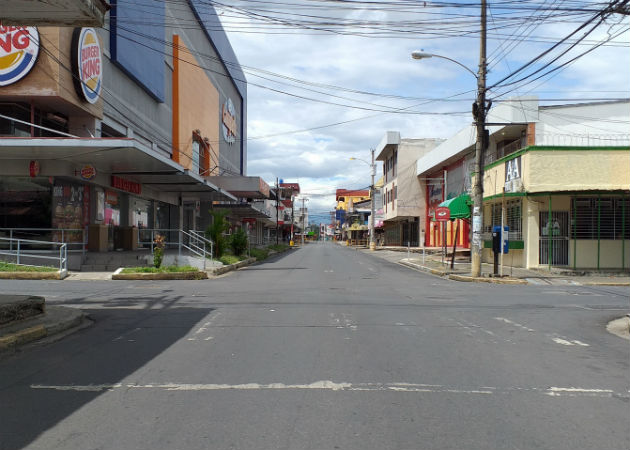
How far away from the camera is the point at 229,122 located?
55.7 metres

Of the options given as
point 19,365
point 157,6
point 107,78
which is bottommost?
point 19,365

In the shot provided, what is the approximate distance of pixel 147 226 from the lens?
29.2 meters

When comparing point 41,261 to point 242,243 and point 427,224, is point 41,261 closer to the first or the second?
point 242,243

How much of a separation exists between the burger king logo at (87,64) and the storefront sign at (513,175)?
17.8 meters

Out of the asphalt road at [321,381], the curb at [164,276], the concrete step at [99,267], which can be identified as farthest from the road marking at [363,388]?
the concrete step at [99,267]

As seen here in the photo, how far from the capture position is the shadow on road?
473 centimetres

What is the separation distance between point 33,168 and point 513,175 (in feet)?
63.2

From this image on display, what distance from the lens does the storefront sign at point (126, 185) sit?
2325 centimetres

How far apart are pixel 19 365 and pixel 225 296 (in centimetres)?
702

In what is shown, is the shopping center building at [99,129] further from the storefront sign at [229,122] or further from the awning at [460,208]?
the storefront sign at [229,122]

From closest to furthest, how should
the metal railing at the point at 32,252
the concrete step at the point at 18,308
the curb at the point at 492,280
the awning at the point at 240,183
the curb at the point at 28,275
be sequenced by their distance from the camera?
the concrete step at the point at 18,308 < the curb at the point at 28,275 < the metal railing at the point at 32,252 < the curb at the point at 492,280 < the awning at the point at 240,183

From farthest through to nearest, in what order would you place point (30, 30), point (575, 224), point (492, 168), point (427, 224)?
point (427, 224), point (492, 168), point (575, 224), point (30, 30)

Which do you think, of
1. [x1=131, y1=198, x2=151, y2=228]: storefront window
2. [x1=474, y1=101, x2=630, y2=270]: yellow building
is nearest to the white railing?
[x1=131, y1=198, x2=151, y2=228]: storefront window

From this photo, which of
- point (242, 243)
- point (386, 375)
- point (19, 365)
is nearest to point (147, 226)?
point (242, 243)
